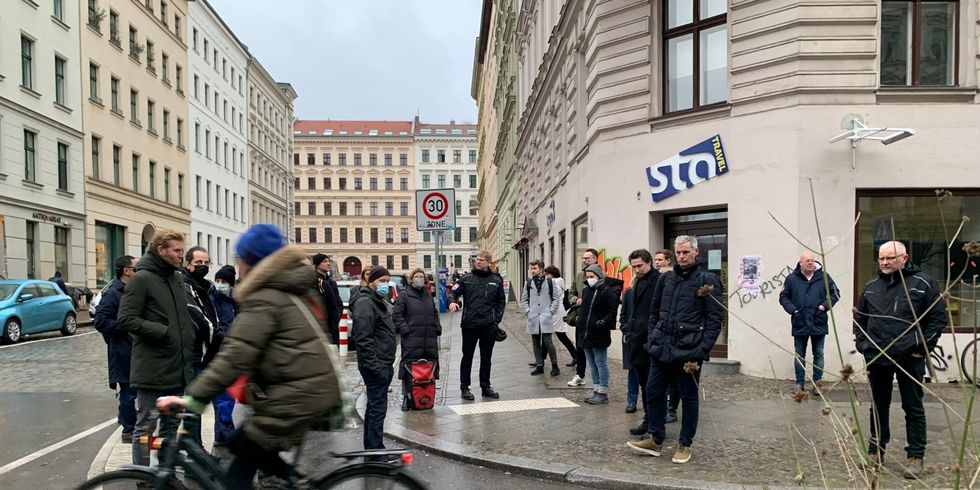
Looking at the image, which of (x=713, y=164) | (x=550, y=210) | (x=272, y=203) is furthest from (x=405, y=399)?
(x=272, y=203)

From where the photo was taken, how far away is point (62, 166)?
91.5ft

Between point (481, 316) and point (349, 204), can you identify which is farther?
point (349, 204)

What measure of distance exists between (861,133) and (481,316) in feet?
18.2

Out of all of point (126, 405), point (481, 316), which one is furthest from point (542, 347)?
point (126, 405)

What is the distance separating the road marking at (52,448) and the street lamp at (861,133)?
9.48 m

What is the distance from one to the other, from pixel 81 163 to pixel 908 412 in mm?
31873

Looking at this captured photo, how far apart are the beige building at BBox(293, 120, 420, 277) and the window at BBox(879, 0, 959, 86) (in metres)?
85.0

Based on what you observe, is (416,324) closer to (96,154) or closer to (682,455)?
(682,455)

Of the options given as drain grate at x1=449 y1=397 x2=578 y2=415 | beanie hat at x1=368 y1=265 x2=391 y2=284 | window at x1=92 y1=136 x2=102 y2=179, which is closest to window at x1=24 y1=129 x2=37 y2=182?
window at x1=92 y1=136 x2=102 y2=179

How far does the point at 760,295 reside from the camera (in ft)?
31.4

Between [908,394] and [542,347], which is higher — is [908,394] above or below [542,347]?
above

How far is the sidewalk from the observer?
5.20m

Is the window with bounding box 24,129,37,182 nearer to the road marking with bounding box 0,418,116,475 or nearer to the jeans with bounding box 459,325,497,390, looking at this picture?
the road marking with bounding box 0,418,116,475

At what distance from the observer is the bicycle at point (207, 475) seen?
3254 mm
